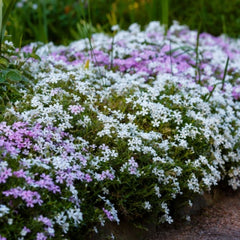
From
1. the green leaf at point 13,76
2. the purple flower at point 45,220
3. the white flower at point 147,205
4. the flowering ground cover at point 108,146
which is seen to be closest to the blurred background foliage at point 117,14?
the flowering ground cover at point 108,146

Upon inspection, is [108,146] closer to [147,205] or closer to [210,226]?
[147,205]

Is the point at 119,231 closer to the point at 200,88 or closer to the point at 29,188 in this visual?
the point at 29,188

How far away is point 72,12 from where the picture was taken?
6609 mm

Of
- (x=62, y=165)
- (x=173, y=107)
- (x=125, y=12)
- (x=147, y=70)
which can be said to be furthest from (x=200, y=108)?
(x=125, y=12)

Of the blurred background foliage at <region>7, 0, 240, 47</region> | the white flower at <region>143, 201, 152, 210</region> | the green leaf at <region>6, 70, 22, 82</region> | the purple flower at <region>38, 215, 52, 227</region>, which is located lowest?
the white flower at <region>143, 201, 152, 210</region>

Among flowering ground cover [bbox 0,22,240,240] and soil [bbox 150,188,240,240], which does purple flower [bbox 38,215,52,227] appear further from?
soil [bbox 150,188,240,240]

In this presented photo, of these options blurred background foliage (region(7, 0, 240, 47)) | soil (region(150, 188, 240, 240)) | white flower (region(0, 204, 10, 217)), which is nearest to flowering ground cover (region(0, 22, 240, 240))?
white flower (region(0, 204, 10, 217))

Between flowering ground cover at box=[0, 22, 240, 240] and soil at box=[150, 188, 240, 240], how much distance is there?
0.11 m

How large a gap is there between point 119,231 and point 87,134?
631 mm

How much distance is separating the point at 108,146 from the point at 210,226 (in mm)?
933

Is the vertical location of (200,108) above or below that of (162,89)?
below

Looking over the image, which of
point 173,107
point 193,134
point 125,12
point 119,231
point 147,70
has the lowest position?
point 119,231

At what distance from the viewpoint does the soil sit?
2740 millimetres

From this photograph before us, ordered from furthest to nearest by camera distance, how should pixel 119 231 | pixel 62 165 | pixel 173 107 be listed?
pixel 173 107 → pixel 119 231 → pixel 62 165
